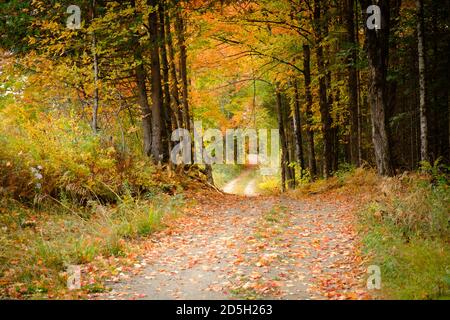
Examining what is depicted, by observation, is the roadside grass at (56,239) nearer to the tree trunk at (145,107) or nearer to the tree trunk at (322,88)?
the tree trunk at (145,107)

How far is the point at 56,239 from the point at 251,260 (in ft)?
12.4

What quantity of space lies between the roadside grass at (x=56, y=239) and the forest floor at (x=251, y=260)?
48cm

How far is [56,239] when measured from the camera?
27.0 ft

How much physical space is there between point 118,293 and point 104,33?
10.8 m

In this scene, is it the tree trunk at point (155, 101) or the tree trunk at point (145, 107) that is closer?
the tree trunk at point (155, 101)

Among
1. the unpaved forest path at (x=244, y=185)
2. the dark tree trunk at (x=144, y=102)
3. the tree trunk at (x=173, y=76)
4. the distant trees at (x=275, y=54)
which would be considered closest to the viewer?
the distant trees at (x=275, y=54)

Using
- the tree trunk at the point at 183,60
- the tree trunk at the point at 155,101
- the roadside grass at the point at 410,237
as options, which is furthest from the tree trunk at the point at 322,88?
the roadside grass at the point at 410,237

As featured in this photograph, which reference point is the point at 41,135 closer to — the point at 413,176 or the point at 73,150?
the point at 73,150

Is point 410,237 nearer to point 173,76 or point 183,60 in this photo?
point 183,60

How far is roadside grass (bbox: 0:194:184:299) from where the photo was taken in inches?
254

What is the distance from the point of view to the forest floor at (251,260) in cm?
627

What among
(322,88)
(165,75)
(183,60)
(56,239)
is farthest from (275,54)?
(56,239)
